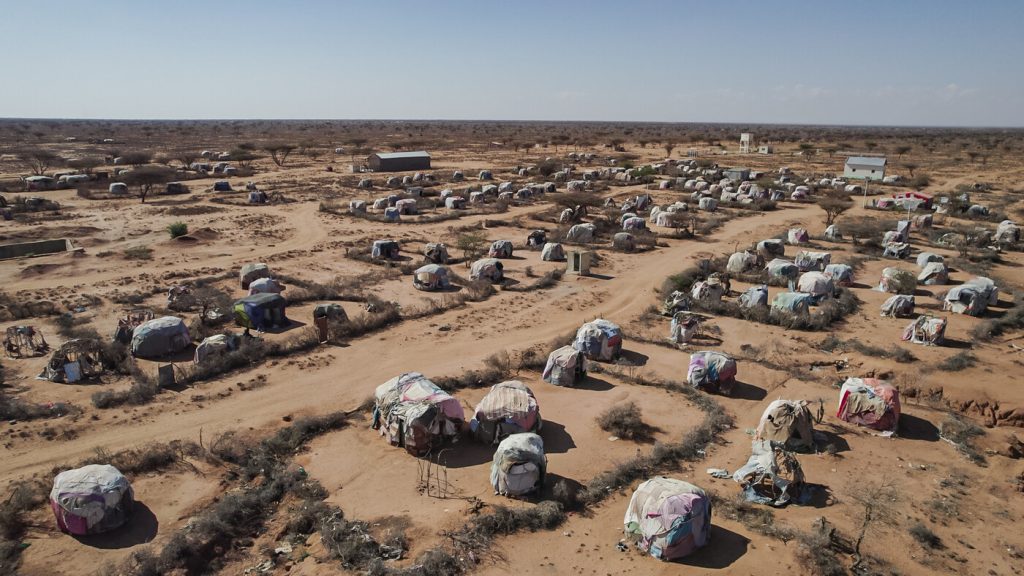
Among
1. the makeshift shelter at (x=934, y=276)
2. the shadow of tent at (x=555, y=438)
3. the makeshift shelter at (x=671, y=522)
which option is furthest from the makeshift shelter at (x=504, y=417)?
the makeshift shelter at (x=934, y=276)

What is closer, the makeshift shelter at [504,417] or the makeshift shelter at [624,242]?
the makeshift shelter at [504,417]

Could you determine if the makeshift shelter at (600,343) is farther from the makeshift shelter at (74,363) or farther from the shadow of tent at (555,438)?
the makeshift shelter at (74,363)

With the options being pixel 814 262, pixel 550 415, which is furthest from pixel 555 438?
pixel 814 262

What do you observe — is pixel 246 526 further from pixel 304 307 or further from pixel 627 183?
pixel 627 183

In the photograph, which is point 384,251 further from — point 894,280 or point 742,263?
point 894,280

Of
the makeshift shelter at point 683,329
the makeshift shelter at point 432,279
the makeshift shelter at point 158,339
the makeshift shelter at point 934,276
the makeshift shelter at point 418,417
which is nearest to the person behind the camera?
the makeshift shelter at point 418,417

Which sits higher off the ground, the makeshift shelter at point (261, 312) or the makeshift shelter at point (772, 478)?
the makeshift shelter at point (261, 312)

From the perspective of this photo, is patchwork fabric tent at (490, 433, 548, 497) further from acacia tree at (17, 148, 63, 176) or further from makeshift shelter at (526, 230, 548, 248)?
acacia tree at (17, 148, 63, 176)

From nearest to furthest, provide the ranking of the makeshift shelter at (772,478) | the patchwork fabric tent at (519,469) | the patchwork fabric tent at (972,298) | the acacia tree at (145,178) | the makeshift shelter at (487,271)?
the makeshift shelter at (772,478)
the patchwork fabric tent at (519,469)
the patchwork fabric tent at (972,298)
the makeshift shelter at (487,271)
the acacia tree at (145,178)
